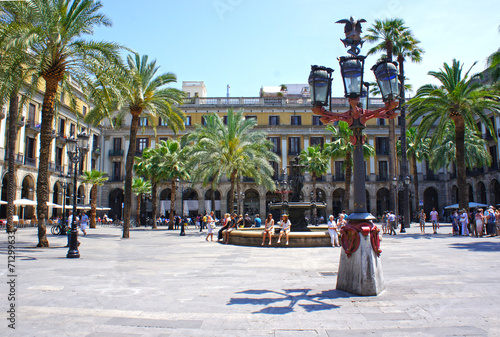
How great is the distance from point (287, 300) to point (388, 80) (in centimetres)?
413

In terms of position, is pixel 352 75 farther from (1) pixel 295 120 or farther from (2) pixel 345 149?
(1) pixel 295 120

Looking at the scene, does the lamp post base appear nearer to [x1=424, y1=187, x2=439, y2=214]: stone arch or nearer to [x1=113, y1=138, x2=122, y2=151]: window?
[x1=113, y1=138, x2=122, y2=151]: window

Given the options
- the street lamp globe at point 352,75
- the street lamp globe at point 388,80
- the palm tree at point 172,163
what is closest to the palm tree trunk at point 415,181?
the palm tree at point 172,163

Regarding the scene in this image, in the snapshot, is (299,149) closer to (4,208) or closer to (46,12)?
(4,208)

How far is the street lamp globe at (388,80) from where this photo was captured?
22.2ft

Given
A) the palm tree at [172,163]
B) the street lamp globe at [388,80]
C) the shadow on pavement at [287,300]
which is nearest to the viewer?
the shadow on pavement at [287,300]

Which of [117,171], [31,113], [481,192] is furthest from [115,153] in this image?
[481,192]

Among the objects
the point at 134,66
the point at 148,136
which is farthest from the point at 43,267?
the point at 148,136

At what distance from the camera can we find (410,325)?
4875 millimetres

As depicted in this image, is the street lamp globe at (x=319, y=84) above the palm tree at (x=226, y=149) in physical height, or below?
below

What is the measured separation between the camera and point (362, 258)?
6.38 metres

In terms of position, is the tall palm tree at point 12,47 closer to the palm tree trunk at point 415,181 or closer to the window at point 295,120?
the window at point 295,120

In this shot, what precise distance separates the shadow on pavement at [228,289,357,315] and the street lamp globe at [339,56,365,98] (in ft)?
11.5

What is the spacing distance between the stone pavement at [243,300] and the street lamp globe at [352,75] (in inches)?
140
